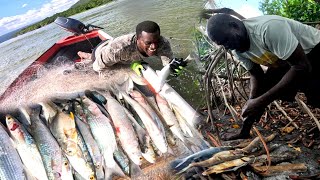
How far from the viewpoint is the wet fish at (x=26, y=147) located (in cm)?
312

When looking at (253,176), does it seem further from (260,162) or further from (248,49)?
(248,49)

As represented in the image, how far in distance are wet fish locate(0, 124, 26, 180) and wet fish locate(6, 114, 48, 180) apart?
0.05 metres

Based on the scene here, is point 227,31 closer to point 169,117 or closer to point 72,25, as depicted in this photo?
point 169,117

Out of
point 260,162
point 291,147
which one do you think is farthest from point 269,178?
point 291,147

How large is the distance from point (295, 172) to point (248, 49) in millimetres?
1483

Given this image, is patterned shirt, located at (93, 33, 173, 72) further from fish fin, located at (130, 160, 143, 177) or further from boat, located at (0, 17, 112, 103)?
boat, located at (0, 17, 112, 103)

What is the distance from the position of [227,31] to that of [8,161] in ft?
7.51

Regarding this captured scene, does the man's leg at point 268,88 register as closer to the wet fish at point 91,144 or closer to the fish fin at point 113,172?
the fish fin at point 113,172

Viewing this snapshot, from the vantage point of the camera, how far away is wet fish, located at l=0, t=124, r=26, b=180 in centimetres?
308

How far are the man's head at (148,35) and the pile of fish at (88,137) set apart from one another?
80 cm

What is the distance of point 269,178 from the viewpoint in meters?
3.70

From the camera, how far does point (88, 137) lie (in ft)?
11.2

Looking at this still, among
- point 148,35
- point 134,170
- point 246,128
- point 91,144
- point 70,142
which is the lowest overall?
point 246,128

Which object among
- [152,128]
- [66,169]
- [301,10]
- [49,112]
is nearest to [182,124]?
[152,128]
